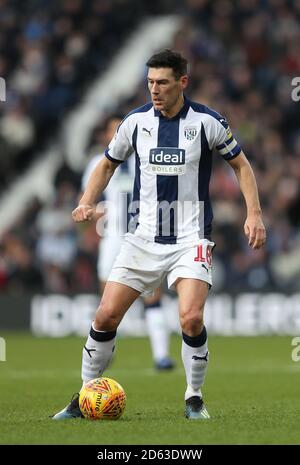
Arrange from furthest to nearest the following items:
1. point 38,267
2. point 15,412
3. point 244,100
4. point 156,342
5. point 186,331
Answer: point 244,100 → point 38,267 → point 156,342 → point 15,412 → point 186,331

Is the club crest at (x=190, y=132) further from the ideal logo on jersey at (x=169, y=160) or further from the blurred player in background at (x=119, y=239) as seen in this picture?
the blurred player in background at (x=119, y=239)

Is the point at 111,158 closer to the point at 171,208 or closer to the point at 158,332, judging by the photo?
the point at 171,208

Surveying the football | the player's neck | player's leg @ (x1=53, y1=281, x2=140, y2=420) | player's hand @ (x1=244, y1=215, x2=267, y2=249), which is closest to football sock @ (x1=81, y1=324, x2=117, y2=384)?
player's leg @ (x1=53, y1=281, x2=140, y2=420)

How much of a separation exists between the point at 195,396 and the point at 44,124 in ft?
47.3

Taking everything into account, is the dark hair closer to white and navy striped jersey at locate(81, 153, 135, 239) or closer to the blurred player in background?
the blurred player in background

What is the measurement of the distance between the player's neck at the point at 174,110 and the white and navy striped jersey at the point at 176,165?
25 millimetres

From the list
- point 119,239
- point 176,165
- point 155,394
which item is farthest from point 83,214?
point 119,239

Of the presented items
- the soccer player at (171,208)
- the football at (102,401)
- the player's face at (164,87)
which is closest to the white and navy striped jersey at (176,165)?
the soccer player at (171,208)

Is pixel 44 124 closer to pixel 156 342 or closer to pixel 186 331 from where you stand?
pixel 156 342

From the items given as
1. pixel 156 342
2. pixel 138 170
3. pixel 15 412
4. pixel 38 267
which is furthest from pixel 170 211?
pixel 38 267

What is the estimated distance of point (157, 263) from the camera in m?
7.93

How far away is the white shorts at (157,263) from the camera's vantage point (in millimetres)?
7863

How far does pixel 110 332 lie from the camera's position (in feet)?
25.9

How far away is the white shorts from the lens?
7863mm
